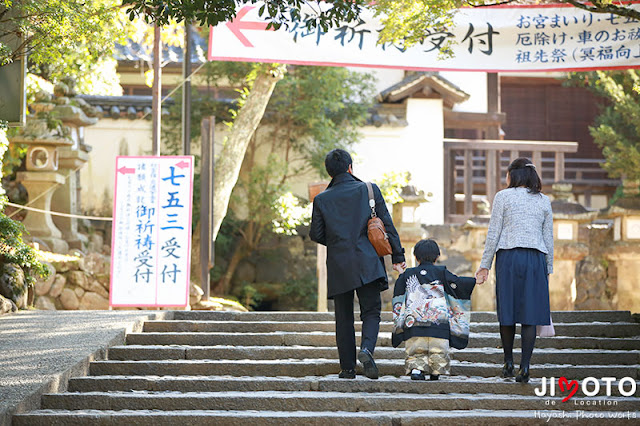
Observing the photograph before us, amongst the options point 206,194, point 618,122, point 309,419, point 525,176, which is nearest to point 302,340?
point 309,419

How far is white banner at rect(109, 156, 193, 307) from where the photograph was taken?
10930 mm

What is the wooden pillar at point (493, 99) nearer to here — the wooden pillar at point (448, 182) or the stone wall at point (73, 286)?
the wooden pillar at point (448, 182)

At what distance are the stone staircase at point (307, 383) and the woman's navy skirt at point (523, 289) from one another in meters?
0.54

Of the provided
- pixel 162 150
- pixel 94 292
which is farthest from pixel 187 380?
pixel 162 150

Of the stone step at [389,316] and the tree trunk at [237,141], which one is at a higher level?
the tree trunk at [237,141]

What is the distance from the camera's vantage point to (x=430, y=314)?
628cm

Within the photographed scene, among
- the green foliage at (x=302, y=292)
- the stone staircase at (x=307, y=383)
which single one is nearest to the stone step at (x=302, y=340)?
the stone staircase at (x=307, y=383)

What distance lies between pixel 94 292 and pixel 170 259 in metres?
4.12

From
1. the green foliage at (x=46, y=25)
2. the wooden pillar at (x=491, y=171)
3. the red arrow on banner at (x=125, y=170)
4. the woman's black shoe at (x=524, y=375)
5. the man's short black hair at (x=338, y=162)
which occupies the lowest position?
the woman's black shoe at (x=524, y=375)

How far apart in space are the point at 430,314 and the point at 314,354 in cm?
157

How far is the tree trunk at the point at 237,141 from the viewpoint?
15.9 m

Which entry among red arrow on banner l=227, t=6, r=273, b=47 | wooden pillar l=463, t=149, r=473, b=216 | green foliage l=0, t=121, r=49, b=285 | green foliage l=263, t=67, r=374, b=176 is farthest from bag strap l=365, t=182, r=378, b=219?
wooden pillar l=463, t=149, r=473, b=216

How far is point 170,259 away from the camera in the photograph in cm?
1098

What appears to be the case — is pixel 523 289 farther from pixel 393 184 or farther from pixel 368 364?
pixel 393 184
